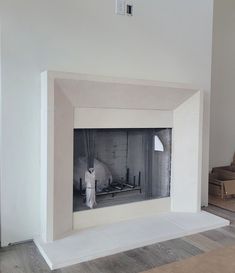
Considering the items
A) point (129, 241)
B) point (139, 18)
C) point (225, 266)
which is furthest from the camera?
point (139, 18)

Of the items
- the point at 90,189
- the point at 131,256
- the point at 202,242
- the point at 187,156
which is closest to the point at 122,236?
the point at 131,256

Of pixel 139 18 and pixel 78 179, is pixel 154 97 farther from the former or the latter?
pixel 78 179

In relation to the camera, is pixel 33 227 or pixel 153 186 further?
pixel 153 186

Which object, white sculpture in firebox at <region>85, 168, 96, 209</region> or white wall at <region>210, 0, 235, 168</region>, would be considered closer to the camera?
white sculpture in firebox at <region>85, 168, 96, 209</region>

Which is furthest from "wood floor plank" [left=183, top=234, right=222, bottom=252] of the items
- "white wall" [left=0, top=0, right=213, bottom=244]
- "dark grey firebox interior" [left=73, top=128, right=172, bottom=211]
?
"white wall" [left=0, top=0, right=213, bottom=244]

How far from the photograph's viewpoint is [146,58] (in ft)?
9.29

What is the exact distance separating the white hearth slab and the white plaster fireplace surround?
0.32 ft

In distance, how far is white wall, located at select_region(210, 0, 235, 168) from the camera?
4.05 meters

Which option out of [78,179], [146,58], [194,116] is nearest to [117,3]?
[146,58]

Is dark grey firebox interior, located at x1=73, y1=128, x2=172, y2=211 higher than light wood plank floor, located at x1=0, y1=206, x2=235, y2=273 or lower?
higher

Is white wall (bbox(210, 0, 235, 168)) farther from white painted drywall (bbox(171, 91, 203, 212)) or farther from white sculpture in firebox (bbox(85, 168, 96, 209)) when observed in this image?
white sculpture in firebox (bbox(85, 168, 96, 209))

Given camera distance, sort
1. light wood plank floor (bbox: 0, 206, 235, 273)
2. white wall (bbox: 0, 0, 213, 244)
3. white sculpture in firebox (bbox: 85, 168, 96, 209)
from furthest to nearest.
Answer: white sculpture in firebox (bbox: 85, 168, 96, 209), white wall (bbox: 0, 0, 213, 244), light wood plank floor (bbox: 0, 206, 235, 273)

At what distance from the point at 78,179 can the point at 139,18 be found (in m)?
1.57

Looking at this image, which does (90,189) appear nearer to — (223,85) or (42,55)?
(42,55)
